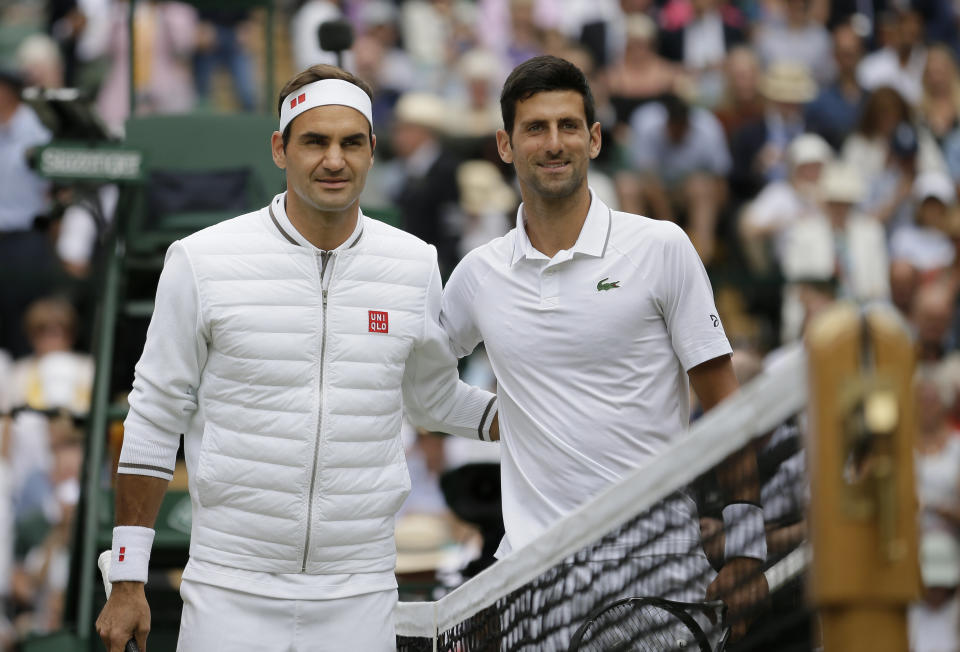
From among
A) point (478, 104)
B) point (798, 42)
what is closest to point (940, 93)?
point (798, 42)

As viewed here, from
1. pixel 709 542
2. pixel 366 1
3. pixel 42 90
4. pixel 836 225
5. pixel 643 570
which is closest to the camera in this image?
pixel 709 542

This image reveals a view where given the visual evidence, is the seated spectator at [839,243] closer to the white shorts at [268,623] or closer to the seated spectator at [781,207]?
the seated spectator at [781,207]

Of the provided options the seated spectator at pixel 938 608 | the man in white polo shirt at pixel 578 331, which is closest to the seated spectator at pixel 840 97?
the seated spectator at pixel 938 608

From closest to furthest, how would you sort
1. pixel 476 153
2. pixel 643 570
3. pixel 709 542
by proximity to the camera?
pixel 709 542 → pixel 643 570 → pixel 476 153

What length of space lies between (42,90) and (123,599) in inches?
176

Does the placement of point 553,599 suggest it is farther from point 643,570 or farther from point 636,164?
point 636,164

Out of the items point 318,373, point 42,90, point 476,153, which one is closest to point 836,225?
point 476,153

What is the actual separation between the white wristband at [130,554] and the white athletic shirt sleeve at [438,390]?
0.92 m

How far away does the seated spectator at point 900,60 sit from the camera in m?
13.2

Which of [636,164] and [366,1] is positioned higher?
[366,1]

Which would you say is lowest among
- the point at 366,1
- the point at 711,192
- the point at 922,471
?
the point at 922,471

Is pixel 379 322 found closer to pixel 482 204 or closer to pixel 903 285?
pixel 903 285

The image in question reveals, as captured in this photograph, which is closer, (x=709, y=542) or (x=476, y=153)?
(x=709, y=542)

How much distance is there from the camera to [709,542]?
3375mm
